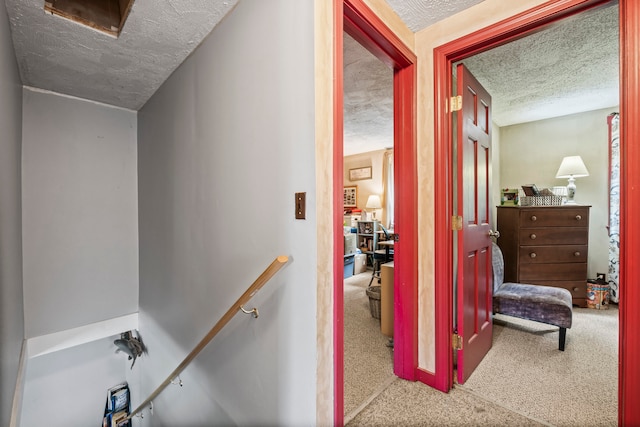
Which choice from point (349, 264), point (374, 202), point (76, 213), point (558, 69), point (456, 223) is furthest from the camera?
point (374, 202)

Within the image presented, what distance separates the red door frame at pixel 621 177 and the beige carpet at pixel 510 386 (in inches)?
8.1

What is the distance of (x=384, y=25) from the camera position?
1478mm

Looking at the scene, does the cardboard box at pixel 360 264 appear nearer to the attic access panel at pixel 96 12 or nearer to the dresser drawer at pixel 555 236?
the dresser drawer at pixel 555 236

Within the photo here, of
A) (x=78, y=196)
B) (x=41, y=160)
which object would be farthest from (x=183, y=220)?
(x=41, y=160)

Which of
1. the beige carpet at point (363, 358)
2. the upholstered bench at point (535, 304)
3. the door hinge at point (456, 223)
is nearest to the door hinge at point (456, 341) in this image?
the beige carpet at point (363, 358)

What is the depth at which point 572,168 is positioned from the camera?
10.6ft

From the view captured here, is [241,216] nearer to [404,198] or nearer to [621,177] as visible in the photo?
[404,198]

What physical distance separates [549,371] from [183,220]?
2.89m

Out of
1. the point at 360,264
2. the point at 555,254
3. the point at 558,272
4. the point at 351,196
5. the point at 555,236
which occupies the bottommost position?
the point at 360,264

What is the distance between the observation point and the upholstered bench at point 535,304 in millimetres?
2119

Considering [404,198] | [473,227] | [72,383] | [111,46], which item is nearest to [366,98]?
[404,198]

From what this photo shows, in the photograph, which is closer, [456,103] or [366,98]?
[456,103]

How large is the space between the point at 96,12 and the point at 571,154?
4998 mm

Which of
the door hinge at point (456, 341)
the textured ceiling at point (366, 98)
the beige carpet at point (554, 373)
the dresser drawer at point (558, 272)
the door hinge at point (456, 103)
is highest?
the textured ceiling at point (366, 98)
